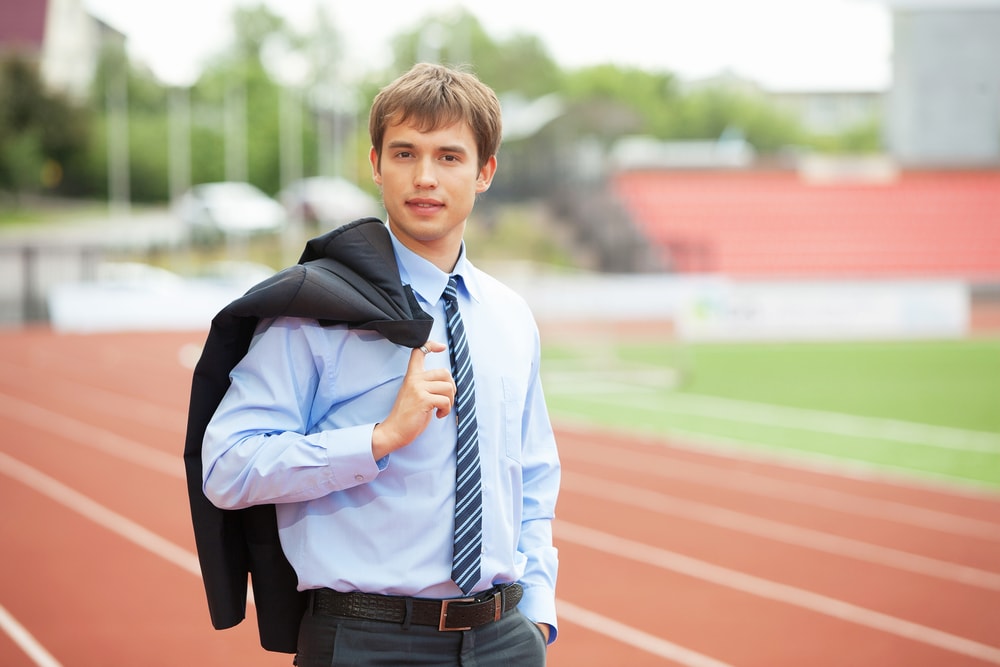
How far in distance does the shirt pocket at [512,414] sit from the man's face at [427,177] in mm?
A: 313

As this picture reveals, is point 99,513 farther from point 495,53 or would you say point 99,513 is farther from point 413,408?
point 495,53

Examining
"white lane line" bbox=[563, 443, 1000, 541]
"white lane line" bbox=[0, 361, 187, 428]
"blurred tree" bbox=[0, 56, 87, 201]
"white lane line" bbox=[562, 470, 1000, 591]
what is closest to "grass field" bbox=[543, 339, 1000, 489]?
"white lane line" bbox=[563, 443, 1000, 541]

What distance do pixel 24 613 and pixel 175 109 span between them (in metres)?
42.5

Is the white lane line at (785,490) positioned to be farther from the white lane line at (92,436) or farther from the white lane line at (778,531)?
the white lane line at (92,436)

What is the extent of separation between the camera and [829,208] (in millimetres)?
35062

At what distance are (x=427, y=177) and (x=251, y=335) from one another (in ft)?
1.39

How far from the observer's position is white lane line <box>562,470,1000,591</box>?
7.23 m

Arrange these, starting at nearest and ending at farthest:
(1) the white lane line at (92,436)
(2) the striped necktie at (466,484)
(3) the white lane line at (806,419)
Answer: (2) the striped necktie at (466,484) < (1) the white lane line at (92,436) < (3) the white lane line at (806,419)

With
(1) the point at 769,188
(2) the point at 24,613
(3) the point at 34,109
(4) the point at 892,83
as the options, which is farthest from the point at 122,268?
(2) the point at 24,613

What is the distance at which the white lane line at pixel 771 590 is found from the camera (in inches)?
235

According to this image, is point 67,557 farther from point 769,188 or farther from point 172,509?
point 769,188

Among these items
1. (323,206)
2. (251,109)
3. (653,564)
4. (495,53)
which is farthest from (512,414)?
(495,53)

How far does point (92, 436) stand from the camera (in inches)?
477

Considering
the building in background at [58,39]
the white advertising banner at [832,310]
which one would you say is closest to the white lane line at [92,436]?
the white advertising banner at [832,310]
